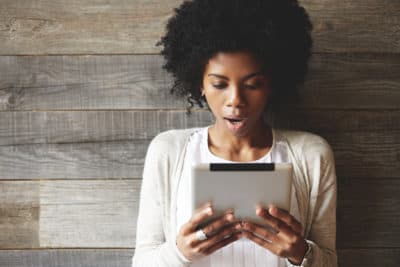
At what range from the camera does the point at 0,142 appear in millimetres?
1256

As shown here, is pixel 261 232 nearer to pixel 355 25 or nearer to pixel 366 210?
pixel 366 210

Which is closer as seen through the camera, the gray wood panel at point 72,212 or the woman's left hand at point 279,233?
the woman's left hand at point 279,233

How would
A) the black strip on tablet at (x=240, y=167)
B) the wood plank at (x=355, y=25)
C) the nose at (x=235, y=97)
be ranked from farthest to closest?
the wood plank at (x=355, y=25) < the nose at (x=235, y=97) < the black strip on tablet at (x=240, y=167)

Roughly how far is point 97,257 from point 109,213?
129 millimetres

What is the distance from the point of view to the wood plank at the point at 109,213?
1.25 meters

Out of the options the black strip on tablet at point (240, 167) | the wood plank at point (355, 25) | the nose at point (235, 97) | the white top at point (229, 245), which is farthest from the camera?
the wood plank at point (355, 25)

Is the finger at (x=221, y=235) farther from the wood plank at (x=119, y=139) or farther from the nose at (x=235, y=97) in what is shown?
the wood plank at (x=119, y=139)

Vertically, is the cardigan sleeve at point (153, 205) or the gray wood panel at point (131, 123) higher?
the gray wood panel at point (131, 123)

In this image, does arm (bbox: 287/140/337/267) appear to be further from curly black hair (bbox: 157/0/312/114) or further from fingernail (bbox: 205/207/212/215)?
fingernail (bbox: 205/207/212/215)

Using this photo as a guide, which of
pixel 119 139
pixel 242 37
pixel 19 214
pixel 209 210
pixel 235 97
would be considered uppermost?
pixel 242 37

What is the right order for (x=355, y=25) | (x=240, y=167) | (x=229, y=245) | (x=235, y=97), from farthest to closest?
(x=355, y=25) < (x=229, y=245) < (x=235, y=97) < (x=240, y=167)

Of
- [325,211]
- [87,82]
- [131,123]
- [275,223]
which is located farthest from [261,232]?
[87,82]

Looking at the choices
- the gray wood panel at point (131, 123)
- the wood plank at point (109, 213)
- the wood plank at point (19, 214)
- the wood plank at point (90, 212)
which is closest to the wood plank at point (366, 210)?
the wood plank at point (109, 213)

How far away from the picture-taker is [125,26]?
4.00ft
